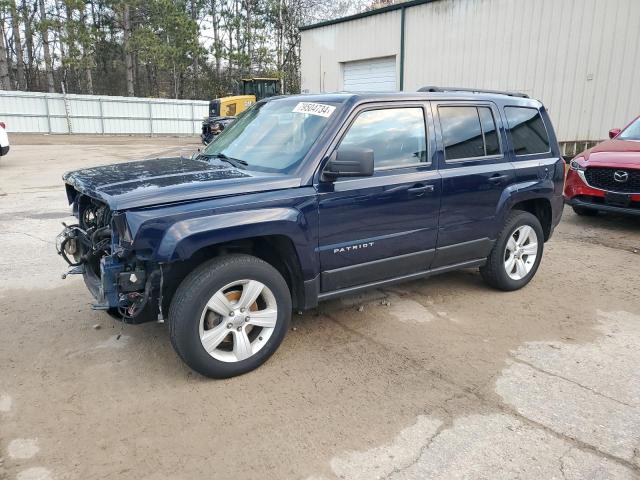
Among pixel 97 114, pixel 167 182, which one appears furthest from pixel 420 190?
pixel 97 114

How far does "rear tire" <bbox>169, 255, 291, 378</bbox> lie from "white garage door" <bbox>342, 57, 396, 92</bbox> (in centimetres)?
1697

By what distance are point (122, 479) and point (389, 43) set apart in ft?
60.3

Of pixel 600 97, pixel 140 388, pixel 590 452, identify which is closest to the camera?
pixel 590 452

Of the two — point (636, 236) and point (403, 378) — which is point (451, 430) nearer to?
point (403, 378)

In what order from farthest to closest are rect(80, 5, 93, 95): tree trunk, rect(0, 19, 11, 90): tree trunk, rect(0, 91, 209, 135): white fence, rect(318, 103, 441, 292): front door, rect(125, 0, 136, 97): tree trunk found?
rect(125, 0, 136, 97): tree trunk, rect(80, 5, 93, 95): tree trunk, rect(0, 19, 11, 90): tree trunk, rect(0, 91, 209, 135): white fence, rect(318, 103, 441, 292): front door

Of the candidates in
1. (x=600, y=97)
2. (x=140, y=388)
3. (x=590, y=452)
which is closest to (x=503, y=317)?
(x=590, y=452)

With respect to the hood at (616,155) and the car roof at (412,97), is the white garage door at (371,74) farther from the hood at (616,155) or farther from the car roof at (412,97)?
the car roof at (412,97)

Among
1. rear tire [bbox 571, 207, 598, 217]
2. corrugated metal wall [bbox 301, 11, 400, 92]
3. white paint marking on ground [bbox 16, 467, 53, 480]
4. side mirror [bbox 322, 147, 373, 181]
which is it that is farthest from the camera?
corrugated metal wall [bbox 301, 11, 400, 92]

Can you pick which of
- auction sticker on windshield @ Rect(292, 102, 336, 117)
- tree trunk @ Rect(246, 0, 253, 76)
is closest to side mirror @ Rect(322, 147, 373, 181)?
A: auction sticker on windshield @ Rect(292, 102, 336, 117)

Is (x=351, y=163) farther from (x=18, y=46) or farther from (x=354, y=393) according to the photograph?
(x=18, y=46)

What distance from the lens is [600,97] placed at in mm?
13844

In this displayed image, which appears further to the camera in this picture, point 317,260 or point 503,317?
point 503,317

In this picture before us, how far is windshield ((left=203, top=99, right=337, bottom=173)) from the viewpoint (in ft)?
12.2

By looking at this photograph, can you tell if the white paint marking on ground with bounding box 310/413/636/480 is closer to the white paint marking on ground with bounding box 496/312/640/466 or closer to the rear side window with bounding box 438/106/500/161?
the white paint marking on ground with bounding box 496/312/640/466
